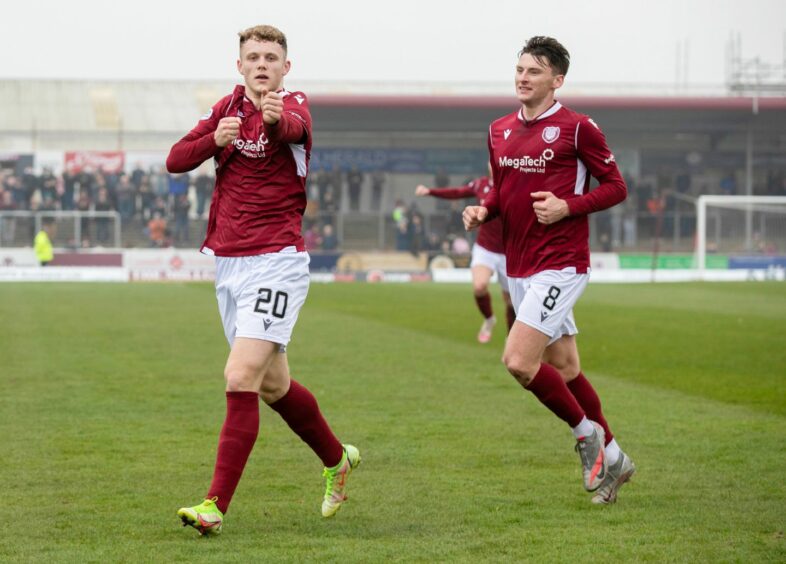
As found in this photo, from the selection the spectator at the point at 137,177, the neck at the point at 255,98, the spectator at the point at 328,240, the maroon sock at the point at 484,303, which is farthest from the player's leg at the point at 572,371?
the spectator at the point at 137,177

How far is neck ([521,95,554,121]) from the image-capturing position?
7.07 metres

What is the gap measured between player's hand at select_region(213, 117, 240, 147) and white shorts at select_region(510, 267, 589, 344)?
191 cm

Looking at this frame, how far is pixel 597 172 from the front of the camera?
7016 millimetres

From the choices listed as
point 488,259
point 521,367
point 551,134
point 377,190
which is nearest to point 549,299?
point 521,367

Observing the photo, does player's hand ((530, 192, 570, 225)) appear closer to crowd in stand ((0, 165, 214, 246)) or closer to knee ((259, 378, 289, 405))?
knee ((259, 378, 289, 405))

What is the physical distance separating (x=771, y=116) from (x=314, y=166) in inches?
755

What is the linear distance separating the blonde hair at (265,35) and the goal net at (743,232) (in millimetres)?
35841

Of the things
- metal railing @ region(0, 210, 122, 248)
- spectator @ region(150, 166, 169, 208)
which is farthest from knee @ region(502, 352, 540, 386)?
spectator @ region(150, 166, 169, 208)

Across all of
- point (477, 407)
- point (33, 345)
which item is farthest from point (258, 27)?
point (33, 345)

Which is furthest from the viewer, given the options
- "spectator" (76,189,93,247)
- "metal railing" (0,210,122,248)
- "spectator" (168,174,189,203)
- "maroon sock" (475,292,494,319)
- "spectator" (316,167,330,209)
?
"spectator" (316,167,330,209)

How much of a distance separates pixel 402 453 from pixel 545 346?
155cm

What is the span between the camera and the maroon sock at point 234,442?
5.83 metres

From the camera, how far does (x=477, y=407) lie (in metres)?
10.5

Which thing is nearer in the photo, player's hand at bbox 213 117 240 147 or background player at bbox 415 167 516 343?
player's hand at bbox 213 117 240 147
